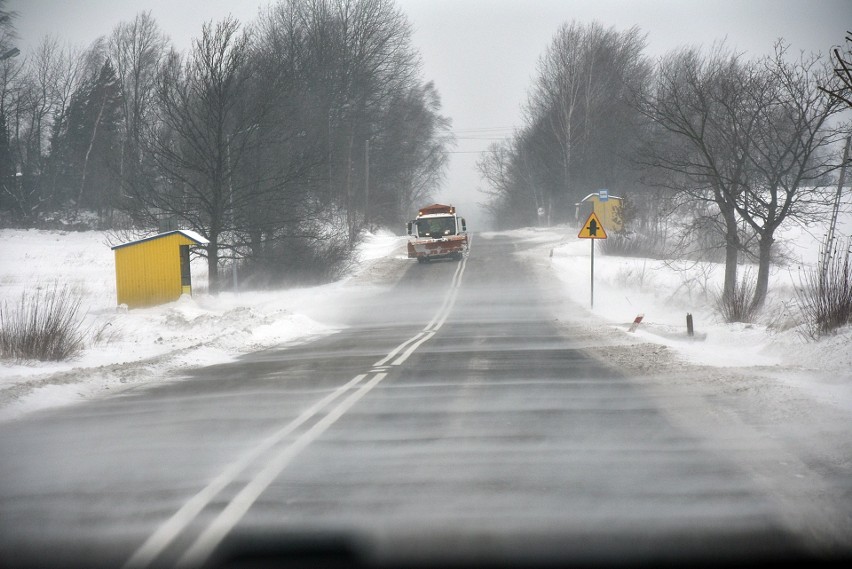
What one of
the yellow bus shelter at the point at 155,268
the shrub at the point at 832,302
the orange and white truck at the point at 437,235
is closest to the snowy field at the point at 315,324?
the shrub at the point at 832,302

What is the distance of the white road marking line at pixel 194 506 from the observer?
432cm

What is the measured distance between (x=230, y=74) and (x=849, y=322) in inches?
898

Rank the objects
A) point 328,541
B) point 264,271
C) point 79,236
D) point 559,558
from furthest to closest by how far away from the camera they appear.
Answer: point 79,236 < point 264,271 < point 328,541 < point 559,558

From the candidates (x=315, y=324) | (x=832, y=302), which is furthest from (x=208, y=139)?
(x=832, y=302)

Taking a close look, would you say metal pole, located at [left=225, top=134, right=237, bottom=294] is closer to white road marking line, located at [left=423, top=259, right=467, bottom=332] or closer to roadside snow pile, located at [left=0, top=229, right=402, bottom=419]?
roadside snow pile, located at [left=0, top=229, right=402, bottom=419]

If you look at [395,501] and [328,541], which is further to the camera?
[395,501]

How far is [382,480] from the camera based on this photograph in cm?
568

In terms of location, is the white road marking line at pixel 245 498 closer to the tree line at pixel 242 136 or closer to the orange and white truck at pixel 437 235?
the tree line at pixel 242 136

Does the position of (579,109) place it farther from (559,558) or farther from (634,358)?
(559,558)

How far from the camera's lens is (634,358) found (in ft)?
42.2

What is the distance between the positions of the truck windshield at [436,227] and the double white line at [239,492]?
31.8 m

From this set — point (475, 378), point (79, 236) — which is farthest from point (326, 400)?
point (79, 236)

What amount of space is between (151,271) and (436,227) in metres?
18.7

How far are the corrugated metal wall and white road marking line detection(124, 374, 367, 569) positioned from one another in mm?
19135
